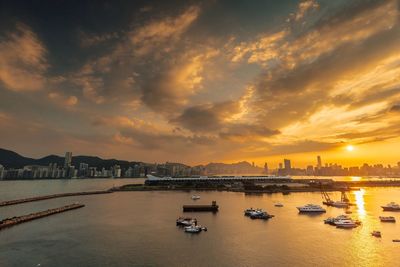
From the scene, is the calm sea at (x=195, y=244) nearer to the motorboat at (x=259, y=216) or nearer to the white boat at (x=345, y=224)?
the white boat at (x=345, y=224)

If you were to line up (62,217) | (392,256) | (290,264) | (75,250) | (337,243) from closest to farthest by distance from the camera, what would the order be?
(290,264), (392,256), (75,250), (337,243), (62,217)

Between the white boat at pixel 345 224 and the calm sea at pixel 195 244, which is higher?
the white boat at pixel 345 224

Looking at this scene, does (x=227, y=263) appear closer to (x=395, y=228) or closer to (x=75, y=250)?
(x=75, y=250)

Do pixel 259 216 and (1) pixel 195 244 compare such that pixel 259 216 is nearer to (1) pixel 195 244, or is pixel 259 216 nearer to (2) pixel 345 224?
(2) pixel 345 224

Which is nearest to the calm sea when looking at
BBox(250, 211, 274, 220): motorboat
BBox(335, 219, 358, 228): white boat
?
BBox(335, 219, 358, 228): white boat

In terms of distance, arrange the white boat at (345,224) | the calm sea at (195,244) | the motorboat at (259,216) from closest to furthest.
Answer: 1. the calm sea at (195,244)
2. the white boat at (345,224)
3. the motorboat at (259,216)

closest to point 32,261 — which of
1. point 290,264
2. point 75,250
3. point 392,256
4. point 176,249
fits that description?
point 75,250

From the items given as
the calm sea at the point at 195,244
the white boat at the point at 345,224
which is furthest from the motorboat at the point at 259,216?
the white boat at the point at 345,224

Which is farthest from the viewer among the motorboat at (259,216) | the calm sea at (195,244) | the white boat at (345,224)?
the motorboat at (259,216)

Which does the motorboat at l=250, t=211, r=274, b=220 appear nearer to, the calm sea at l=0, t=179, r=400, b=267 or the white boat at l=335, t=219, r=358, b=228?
the calm sea at l=0, t=179, r=400, b=267

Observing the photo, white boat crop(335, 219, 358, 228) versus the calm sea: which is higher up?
white boat crop(335, 219, 358, 228)

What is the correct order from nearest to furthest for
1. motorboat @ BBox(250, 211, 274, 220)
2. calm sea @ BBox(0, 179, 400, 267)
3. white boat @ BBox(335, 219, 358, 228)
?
calm sea @ BBox(0, 179, 400, 267)
white boat @ BBox(335, 219, 358, 228)
motorboat @ BBox(250, 211, 274, 220)
